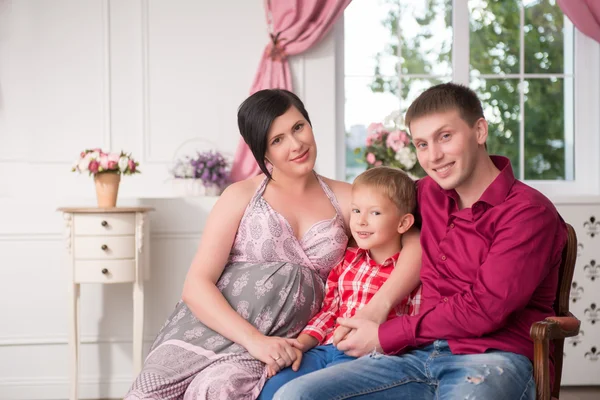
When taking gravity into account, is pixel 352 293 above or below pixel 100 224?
below

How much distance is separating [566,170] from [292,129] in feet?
9.58

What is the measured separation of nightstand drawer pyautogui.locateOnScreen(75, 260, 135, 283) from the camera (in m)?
3.38

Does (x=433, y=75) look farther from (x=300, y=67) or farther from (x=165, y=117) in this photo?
(x=165, y=117)

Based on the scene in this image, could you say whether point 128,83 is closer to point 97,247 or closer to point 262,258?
point 97,247

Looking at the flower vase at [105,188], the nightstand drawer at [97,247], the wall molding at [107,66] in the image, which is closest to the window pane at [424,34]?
the wall molding at [107,66]

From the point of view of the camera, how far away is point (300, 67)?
4.27 m

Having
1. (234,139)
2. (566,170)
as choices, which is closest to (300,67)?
(234,139)

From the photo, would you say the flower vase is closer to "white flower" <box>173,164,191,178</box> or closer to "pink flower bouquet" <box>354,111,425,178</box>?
"white flower" <box>173,164,191,178</box>

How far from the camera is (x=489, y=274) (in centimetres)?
175

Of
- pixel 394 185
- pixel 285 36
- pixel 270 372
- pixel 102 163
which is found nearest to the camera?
pixel 270 372

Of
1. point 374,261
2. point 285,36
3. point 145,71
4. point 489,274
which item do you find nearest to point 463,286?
point 489,274

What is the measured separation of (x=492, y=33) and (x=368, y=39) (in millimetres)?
765

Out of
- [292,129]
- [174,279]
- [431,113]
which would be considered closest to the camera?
[431,113]

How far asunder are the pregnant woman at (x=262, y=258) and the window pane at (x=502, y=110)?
248 centimetres
